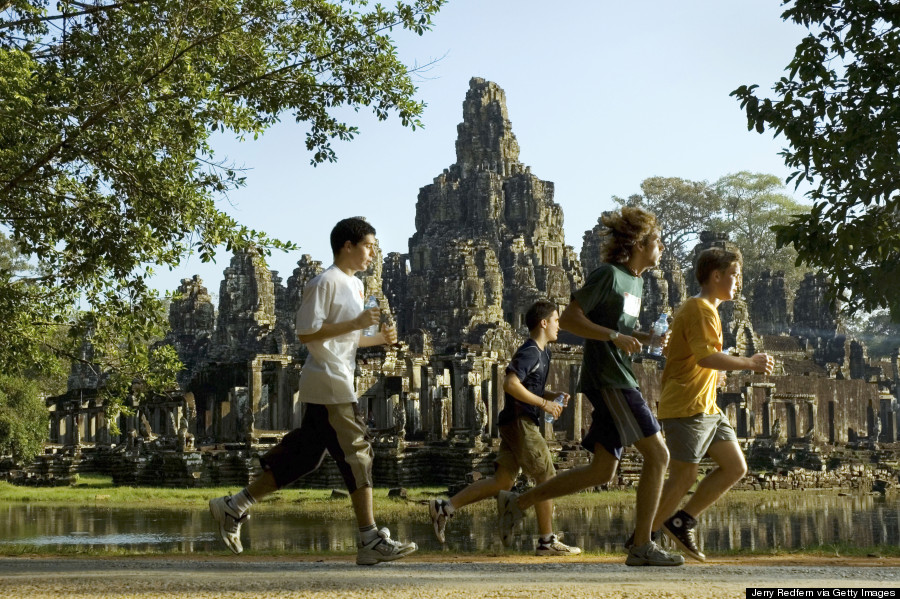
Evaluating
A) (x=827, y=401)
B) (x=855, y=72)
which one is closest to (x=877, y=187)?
(x=855, y=72)

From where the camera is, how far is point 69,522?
17.8 metres

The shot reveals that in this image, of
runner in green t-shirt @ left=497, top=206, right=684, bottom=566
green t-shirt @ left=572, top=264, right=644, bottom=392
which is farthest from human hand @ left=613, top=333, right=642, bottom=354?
green t-shirt @ left=572, top=264, right=644, bottom=392

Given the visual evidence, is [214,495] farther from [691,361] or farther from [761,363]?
[761,363]

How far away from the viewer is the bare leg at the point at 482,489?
7.25 metres

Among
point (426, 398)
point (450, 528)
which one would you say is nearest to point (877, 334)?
point (426, 398)

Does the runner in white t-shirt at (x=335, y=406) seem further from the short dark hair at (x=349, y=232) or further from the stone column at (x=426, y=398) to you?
the stone column at (x=426, y=398)

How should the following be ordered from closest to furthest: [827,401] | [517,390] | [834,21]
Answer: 1. [517,390]
2. [834,21]
3. [827,401]

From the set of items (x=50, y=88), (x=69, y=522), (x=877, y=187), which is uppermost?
(x=50, y=88)

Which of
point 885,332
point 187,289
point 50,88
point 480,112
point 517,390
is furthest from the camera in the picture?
point 885,332

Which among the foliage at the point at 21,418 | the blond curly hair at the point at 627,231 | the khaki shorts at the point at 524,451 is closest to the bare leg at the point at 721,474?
the khaki shorts at the point at 524,451

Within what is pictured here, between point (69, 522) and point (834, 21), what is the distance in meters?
12.6

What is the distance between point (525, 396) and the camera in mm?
7387

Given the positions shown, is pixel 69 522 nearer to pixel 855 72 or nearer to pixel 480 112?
pixel 855 72

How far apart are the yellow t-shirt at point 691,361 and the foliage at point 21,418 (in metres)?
28.3
